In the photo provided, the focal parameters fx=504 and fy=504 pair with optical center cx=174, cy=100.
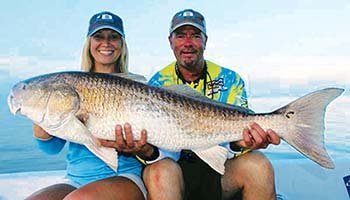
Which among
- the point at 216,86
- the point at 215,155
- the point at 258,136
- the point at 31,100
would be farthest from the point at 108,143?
the point at 216,86

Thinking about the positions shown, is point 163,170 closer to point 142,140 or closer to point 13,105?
point 142,140

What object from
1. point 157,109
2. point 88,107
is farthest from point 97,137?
point 157,109

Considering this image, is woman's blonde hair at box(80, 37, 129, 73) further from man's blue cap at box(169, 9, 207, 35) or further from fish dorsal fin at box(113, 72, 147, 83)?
fish dorsal fin at box(113, 72, 147, 83)

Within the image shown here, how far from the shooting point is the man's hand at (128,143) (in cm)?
256

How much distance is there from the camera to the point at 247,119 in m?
2.64

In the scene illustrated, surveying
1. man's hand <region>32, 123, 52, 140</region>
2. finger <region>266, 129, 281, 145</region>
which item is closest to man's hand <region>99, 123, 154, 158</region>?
man's hand <region>32, 123, 52, 140</region>

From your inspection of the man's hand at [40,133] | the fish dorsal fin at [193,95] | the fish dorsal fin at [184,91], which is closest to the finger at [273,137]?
the fish dorsal fin at [193,95]

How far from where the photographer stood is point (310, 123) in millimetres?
2533

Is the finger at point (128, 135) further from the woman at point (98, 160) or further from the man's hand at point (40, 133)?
the man's hand at point (40, 133)

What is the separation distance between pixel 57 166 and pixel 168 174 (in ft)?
10.4

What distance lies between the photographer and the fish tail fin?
2.50 m

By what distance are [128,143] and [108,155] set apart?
15 centimetres

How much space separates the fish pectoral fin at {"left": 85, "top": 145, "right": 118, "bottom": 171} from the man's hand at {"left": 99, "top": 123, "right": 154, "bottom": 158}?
0.03m

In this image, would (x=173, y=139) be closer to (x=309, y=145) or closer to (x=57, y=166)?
(x=309, y=145)
